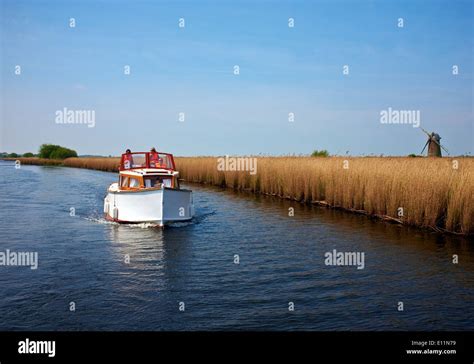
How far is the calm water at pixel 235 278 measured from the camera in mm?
8898

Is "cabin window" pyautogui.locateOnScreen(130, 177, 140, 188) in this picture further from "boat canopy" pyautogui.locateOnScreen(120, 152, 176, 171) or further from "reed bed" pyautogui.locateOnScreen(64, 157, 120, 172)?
"reed bed" pyautogui.locateOnScreen(64, 157, 120, 172)

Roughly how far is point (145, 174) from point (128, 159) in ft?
8.95

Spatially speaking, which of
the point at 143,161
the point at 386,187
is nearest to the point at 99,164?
the point at 143,161

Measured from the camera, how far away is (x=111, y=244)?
1598cm

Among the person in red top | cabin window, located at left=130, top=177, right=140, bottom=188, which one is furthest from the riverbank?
cabin window, located at left=130, top=177, right=140, bottom=188

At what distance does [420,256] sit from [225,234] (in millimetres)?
6788

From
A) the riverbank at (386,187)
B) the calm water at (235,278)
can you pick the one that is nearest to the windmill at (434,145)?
the riverbank at (386,187)

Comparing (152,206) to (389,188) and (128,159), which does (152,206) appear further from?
(389,188)

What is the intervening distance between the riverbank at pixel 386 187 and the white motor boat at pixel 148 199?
7625mm

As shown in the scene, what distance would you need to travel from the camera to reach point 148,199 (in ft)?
63.1

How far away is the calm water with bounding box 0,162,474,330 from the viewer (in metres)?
8.90

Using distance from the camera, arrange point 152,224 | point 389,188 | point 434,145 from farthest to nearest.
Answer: point 434,145 < point 152,224 < point 389,188
